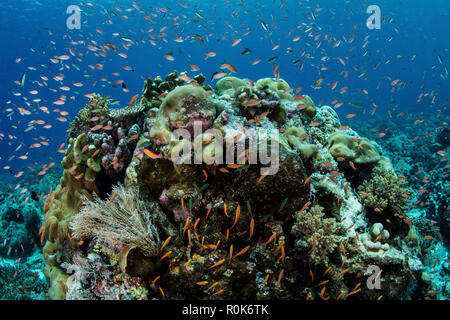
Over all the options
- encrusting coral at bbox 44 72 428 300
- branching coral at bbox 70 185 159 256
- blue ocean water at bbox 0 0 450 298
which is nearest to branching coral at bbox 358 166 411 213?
encrusting coral at bbox 44 72 428 300

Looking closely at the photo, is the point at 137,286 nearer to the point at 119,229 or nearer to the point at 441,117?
the point at 119,229

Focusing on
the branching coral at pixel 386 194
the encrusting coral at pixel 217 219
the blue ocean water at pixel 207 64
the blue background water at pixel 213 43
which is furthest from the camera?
the blue background water at pixel 213 43

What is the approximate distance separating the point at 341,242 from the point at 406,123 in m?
30.2

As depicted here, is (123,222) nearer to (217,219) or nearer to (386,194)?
(217,219)

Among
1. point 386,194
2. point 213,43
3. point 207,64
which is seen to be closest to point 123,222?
point 386,194

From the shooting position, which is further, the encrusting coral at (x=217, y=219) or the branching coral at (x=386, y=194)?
the branching coral at (x=386, y=194)

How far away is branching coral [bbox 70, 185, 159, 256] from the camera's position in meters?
3.63

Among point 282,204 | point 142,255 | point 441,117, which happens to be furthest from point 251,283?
point 441,117

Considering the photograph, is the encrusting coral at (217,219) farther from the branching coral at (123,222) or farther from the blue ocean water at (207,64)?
the blue ocean water at (207,64)

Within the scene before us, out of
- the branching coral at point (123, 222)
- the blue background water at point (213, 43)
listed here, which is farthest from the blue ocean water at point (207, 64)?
the branching coral at point (123, 222)

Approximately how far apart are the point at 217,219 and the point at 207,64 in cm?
14787

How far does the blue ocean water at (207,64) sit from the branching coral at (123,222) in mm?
2718

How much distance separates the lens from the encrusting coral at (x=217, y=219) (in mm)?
3586

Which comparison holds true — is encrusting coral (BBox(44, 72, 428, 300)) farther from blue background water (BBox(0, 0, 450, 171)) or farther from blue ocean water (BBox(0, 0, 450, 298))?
blue background water (BBox(0, 0, 450, 171))
